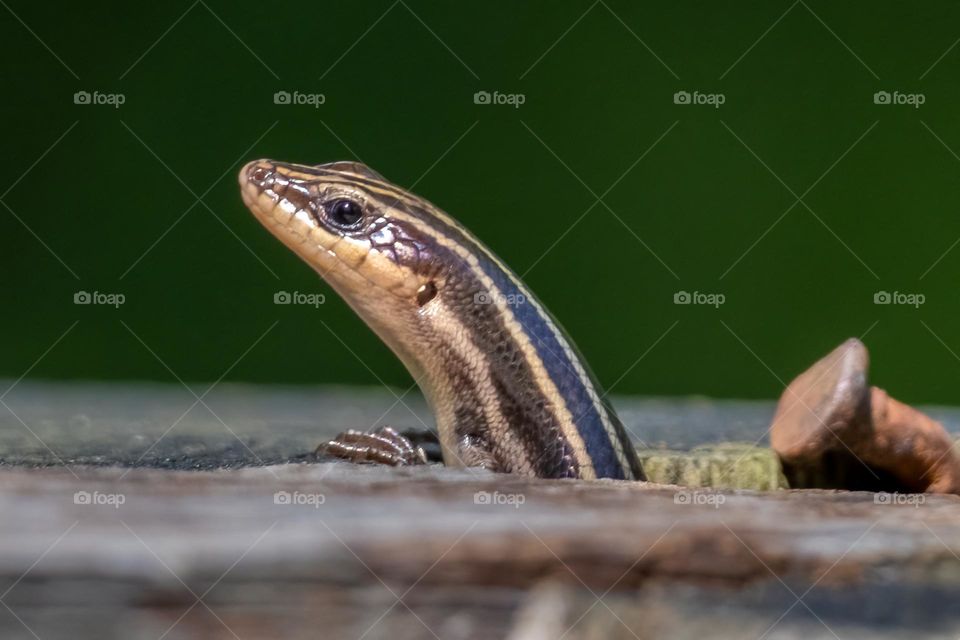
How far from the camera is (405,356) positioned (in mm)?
1830

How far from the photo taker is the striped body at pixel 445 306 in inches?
66.4

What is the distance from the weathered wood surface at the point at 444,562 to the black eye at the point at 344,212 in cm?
93

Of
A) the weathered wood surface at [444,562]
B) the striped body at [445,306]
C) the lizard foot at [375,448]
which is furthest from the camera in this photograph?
the striped body at [445,306]

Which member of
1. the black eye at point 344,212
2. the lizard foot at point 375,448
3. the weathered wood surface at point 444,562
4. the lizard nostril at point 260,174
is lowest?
the lizard foot at point 375,448

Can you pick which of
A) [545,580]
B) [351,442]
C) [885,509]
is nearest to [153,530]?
[545,580]

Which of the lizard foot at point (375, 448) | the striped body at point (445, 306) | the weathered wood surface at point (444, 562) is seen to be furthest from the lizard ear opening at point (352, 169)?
the weathered wood surface at point (444, 562)

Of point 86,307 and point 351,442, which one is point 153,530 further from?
point 86,307

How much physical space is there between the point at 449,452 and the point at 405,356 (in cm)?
21

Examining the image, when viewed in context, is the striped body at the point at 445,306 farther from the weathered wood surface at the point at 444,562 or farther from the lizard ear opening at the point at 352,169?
the weathered wood surface at the point at 444,562

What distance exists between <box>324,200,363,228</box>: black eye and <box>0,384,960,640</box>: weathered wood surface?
933 mm

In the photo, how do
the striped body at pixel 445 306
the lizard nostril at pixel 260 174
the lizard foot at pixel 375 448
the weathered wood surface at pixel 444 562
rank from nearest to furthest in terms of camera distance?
the weathered wood surface at pixel 444 562 → the lizard foot at pixel 375 448 → the striped body at pixel 445 306 → the lizard nostril at pixel 260 174

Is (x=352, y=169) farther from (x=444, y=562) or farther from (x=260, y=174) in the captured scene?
(x=444, y=562)

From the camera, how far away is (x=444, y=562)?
76 cm

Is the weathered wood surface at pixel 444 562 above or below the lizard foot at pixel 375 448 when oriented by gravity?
above
